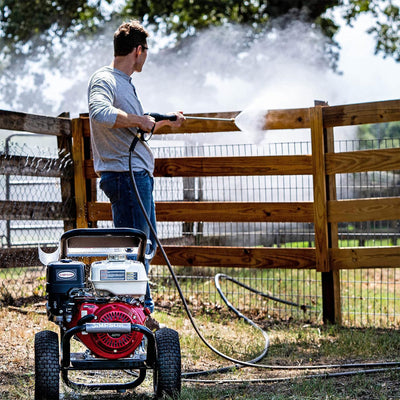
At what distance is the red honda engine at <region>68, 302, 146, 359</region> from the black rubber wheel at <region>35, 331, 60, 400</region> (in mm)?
140

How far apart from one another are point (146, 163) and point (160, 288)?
7.17 ft

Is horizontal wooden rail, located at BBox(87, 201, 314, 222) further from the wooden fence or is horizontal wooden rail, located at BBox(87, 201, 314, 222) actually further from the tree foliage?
the tree foliage

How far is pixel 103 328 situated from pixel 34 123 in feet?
8.51

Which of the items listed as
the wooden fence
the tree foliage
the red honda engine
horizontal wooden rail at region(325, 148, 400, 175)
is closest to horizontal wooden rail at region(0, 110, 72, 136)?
the wooden fence

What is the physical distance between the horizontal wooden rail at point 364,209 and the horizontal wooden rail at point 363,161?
22 centimetres

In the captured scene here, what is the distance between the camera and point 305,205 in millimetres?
5117

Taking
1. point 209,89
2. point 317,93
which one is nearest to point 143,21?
point 209,89

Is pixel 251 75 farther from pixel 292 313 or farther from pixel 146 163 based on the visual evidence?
pixel 146 163

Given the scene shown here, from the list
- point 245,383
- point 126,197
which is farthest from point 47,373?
point 126,197

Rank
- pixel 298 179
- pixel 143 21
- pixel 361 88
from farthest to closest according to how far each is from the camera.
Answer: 1. pixel 361 88
2. pixel 143 21
3. pixel 298 179

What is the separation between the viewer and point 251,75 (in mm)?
18312

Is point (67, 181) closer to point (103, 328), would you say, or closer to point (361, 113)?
point (361, 113)

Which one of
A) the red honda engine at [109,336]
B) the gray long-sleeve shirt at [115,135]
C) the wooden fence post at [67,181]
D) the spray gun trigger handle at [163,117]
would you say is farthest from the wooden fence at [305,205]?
the red honda engine at [109,336]

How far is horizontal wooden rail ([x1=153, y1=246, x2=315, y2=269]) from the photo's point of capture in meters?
5.15
